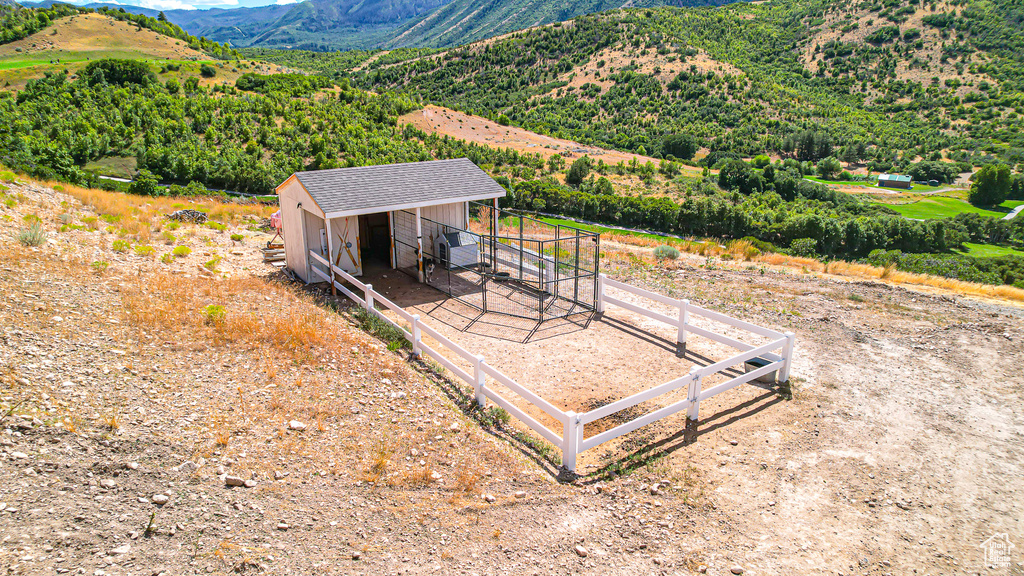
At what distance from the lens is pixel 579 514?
265 inches

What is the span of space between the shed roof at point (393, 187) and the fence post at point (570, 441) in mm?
9275

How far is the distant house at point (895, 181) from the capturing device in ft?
235

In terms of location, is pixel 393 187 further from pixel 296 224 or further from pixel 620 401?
pixel 620 401

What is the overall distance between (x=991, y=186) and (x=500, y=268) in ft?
244

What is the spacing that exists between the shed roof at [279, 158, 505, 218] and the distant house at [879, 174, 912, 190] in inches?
2875

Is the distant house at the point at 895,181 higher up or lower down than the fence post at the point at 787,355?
lower down

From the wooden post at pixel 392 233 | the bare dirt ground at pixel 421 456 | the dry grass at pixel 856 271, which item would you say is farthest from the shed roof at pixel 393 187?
the dry grass at pixel 856 271

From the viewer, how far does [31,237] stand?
42.6 ft

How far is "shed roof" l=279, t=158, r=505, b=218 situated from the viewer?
15.0 meters

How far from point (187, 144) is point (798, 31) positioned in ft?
393

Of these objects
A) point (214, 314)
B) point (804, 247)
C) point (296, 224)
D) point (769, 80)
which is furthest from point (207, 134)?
point (769, 80)

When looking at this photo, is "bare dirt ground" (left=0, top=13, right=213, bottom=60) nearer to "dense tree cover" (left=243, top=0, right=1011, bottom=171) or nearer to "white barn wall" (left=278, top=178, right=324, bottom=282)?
"dense tree cover" (left=243, top=0, right=1011, bottom=171)

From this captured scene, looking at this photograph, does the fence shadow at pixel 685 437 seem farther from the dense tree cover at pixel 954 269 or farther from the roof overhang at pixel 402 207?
the dense tree cover at pixel 954 269

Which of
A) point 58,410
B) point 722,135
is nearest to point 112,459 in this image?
point 58,410
